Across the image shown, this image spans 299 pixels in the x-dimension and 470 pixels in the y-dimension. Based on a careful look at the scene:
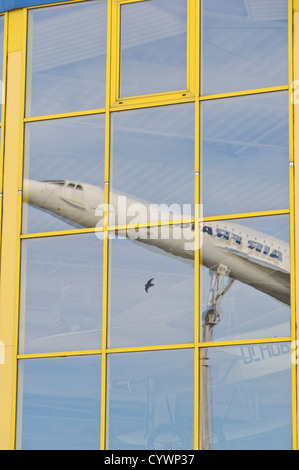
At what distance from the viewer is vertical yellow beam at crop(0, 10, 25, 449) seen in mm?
17891

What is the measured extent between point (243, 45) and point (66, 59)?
2.91 metres

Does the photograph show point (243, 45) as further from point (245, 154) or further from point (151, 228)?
point (151, 228)

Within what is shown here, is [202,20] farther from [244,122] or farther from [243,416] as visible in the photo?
[243,416]

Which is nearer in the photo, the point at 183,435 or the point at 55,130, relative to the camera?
the point at 183,435

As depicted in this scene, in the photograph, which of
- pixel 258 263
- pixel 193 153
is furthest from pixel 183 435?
pixel 193 153

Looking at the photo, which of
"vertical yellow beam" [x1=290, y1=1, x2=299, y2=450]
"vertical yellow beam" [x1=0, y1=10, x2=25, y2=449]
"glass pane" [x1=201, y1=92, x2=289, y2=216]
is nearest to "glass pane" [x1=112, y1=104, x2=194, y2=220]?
"glass pane" [x1=201, y1=92, x2=289, y2=216]

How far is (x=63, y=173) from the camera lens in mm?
18484

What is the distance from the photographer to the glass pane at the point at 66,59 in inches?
733

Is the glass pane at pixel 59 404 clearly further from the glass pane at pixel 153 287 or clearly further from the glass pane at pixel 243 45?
the glass pane at pixel 243 45

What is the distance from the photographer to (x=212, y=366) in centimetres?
1683

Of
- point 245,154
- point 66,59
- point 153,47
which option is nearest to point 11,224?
point 66,59
